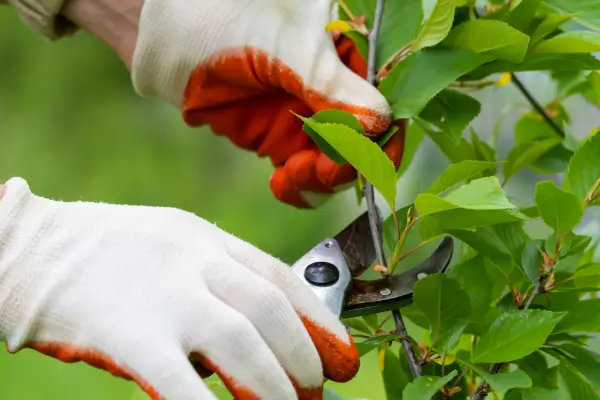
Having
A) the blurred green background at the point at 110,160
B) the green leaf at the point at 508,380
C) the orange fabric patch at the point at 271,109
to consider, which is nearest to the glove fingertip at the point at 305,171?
the orange fabric patch at the point at 271,109

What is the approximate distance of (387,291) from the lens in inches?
22.4

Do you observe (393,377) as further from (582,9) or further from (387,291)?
(582,9)

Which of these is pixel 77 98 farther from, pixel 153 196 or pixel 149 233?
pixel 149 233

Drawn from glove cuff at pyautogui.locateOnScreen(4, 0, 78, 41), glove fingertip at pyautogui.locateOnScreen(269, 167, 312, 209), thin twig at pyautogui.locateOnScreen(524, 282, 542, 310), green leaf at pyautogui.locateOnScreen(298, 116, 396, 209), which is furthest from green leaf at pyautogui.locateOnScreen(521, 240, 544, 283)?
glove cuff at pyautogui.locateOnScreen(4, 0, 78, 41)

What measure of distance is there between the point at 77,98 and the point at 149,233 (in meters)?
1.69

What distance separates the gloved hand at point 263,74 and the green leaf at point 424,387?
0.70ft

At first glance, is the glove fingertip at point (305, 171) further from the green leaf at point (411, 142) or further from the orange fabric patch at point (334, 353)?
the orange fabric patch at point (334, 353)

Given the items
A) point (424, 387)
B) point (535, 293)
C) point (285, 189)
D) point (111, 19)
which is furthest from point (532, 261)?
point (111, 19)

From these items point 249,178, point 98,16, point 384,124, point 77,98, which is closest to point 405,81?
point 384,124

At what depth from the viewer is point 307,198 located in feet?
2.71

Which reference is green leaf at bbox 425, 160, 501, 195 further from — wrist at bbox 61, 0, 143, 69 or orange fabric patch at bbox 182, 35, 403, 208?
wrist at bbox 61, 0, 143, 69

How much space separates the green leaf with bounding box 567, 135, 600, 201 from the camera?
0.52 m

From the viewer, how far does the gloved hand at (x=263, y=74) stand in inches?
27.9

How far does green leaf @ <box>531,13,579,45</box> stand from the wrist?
479 millimetres
